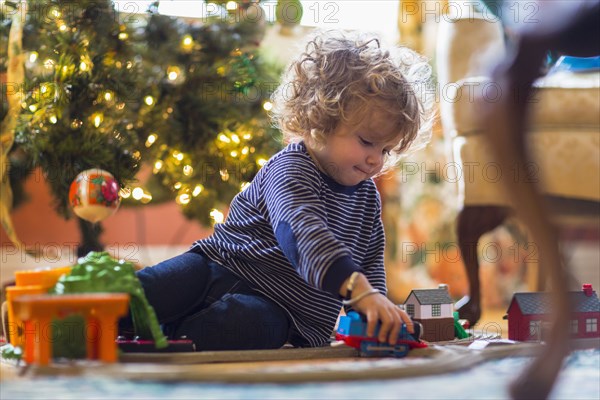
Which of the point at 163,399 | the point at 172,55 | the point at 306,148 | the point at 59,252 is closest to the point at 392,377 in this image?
the point at 163,399

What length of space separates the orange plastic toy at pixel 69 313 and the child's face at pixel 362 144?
413 mm

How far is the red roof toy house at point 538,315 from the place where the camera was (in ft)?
3.78

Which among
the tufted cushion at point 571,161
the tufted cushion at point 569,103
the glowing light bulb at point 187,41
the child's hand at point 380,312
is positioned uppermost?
the glowing light bulb at point 187,41

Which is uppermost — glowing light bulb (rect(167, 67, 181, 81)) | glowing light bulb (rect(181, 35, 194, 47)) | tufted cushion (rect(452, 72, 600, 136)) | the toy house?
glowing light bulb (rect(181, 35, 194, 47))

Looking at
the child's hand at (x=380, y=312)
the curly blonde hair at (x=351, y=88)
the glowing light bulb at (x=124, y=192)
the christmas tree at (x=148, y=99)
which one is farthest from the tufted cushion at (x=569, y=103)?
the glowing light bulb at (x=124, y=192)

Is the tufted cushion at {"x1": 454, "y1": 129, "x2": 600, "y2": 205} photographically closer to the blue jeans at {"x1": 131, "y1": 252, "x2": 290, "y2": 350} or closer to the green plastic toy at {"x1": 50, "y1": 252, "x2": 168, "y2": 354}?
the blue jeans at {"x1": 131, "y1": 252, "x2": 290, "y2": 350}

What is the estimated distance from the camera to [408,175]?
2.84 m

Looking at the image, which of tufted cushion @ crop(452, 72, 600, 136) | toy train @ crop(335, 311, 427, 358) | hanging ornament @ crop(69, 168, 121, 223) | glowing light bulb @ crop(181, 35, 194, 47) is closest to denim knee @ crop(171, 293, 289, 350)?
toy train @ crop(335, 311, 427, 358)

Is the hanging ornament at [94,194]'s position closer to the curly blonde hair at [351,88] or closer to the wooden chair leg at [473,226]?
the curly blonde hair at [351,88]

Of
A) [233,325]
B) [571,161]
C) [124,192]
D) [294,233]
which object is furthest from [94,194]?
[571,161]

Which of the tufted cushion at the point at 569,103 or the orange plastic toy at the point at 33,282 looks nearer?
the orange plastic toy at the point at 33,282

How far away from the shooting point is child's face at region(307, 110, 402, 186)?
Result: 114 cm

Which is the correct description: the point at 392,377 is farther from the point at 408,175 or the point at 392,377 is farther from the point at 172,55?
the point at 408,175

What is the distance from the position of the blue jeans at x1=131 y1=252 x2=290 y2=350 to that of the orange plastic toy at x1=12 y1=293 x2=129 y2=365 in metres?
0.22
